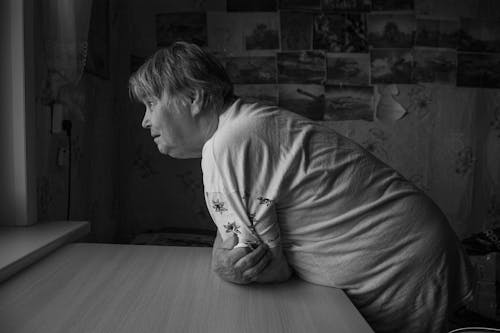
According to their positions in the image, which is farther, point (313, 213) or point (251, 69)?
point (251, 69)

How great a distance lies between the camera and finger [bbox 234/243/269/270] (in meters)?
0.69

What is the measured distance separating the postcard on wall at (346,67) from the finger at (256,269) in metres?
1.52

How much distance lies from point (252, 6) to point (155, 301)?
1.71 meters

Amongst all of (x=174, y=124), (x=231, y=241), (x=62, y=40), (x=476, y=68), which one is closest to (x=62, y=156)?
(x=62, y=40)

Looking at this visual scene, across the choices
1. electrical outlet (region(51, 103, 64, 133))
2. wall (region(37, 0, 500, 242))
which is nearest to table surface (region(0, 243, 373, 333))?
electrical outlet (region(51, 103, 64, 133))

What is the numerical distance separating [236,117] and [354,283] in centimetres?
37

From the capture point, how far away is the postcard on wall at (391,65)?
2.08 metres

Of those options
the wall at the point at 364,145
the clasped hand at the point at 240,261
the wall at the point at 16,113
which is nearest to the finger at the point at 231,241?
the clasped hand at the point at 240,261

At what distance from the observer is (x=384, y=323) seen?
772 mm

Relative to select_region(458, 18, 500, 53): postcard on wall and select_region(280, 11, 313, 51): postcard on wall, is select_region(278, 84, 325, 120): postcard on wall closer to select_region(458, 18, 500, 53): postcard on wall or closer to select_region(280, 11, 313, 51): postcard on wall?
select_region(280, 11, 313, 51): postcard on wall

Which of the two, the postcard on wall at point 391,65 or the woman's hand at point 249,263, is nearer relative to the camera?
the woman's hand at point 249,263

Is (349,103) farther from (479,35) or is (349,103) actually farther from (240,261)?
(240,261)

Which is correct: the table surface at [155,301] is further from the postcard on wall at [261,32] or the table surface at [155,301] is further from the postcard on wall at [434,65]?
the postcard on wall at [434,65]

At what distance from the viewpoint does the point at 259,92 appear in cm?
204
